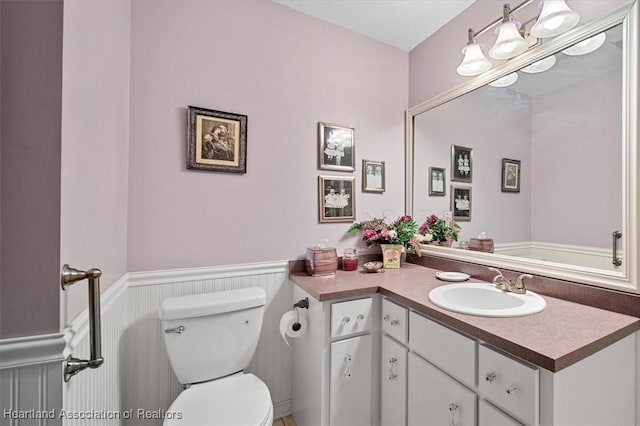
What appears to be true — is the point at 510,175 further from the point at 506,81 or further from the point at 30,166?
the point at 30,166

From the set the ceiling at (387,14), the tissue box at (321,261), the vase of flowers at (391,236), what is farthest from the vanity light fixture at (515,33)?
the tissue box at (321,261)

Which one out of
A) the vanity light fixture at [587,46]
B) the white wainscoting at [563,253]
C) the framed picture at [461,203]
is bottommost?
the white wainscoting at [563,253]

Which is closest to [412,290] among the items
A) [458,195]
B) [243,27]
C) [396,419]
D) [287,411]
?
[396,419]

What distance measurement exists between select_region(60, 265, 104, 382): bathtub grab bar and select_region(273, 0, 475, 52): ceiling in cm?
187

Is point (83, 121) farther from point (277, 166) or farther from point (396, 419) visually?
point (396, 419)

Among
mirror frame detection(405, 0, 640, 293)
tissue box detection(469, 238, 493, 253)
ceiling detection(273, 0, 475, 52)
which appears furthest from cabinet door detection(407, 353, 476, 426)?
ceiling detection(273, 0, 475, 52)

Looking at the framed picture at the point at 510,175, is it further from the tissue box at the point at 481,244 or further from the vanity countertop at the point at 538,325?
the vanity countertop at the point at 538,325

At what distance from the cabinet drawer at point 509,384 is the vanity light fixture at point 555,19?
54.0 inches

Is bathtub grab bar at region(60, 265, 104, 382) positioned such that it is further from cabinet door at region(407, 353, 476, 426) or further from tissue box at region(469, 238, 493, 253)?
tissue box at region(469, 238, 493, 253)

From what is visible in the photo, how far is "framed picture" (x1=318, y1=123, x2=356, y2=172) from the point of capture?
6.09ft

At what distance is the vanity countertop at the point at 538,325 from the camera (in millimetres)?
799

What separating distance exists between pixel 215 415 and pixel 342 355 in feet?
1.99

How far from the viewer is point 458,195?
1.83 m

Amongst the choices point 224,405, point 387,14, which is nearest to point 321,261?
point 224,405
